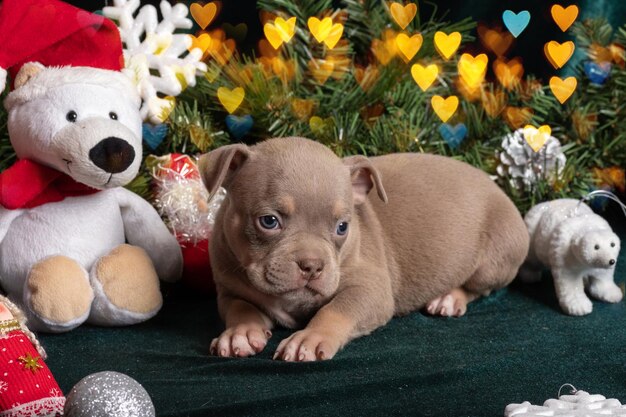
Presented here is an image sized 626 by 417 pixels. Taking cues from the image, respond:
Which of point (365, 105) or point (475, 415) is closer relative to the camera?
point (475, 415)

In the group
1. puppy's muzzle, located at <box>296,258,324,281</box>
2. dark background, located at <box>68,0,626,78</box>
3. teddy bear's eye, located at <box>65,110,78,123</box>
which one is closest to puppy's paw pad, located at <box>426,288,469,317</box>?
puppy's muzzle, located at <box>296,258,324,281</box>

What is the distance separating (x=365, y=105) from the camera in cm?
376

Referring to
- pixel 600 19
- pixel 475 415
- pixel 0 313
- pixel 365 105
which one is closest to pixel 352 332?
pixel 475 415

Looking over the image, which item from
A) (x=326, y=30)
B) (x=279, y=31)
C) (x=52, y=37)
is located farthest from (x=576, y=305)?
(x=52, y=37)

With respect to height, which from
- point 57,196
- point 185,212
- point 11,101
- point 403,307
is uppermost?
point 11,101

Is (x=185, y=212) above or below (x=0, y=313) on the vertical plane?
below

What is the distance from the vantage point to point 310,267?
8.23 feet

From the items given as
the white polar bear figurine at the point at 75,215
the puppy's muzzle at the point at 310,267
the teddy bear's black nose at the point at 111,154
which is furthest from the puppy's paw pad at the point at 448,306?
the teddy bear's black nose at the point at 111,154

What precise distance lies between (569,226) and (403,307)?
0.73m

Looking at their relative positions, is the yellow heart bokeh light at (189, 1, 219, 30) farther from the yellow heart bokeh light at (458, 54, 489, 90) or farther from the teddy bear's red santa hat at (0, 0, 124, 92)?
the yellow heart bokeh light at (458, 54, 489, 90)

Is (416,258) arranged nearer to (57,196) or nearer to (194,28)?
(57,196)

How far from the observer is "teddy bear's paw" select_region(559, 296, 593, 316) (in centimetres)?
310

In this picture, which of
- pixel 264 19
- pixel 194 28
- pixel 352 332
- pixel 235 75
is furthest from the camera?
pixel 194 28

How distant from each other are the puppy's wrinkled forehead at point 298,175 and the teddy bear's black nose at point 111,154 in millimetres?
393
